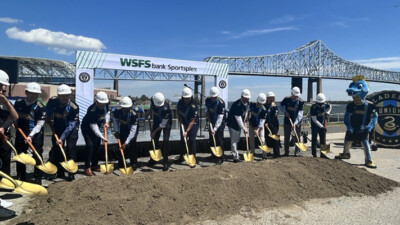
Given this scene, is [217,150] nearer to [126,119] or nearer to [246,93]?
[246,93]

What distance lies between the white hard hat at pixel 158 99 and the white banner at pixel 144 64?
2.82m

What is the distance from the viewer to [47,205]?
3984 millimetres

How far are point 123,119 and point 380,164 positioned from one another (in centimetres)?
711

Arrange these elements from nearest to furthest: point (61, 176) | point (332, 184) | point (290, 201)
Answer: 1. point (290, 201)
2. point (332, 184)
3. point (61, 176)

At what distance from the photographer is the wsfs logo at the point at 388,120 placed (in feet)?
32.9

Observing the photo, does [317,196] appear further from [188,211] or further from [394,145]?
[394,145]

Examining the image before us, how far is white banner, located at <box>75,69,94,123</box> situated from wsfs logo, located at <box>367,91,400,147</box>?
1025 centimetres

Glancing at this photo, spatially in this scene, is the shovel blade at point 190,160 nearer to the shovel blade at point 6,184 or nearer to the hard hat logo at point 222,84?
the shovel blade at point 6,184

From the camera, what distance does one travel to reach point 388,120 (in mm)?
10062

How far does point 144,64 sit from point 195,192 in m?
5.81

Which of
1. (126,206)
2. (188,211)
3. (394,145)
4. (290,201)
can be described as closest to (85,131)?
(126,206)

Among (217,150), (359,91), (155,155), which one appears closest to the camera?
(155,155)

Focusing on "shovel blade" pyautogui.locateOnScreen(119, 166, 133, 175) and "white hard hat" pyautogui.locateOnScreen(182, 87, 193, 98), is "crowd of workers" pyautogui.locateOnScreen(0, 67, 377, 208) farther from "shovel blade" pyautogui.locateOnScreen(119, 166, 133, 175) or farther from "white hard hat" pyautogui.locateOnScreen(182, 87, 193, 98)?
"shovel blade" pyautogui.locateOnScreen(119, 166, 133, 175)

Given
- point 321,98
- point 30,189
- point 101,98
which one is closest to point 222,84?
point 321,98
